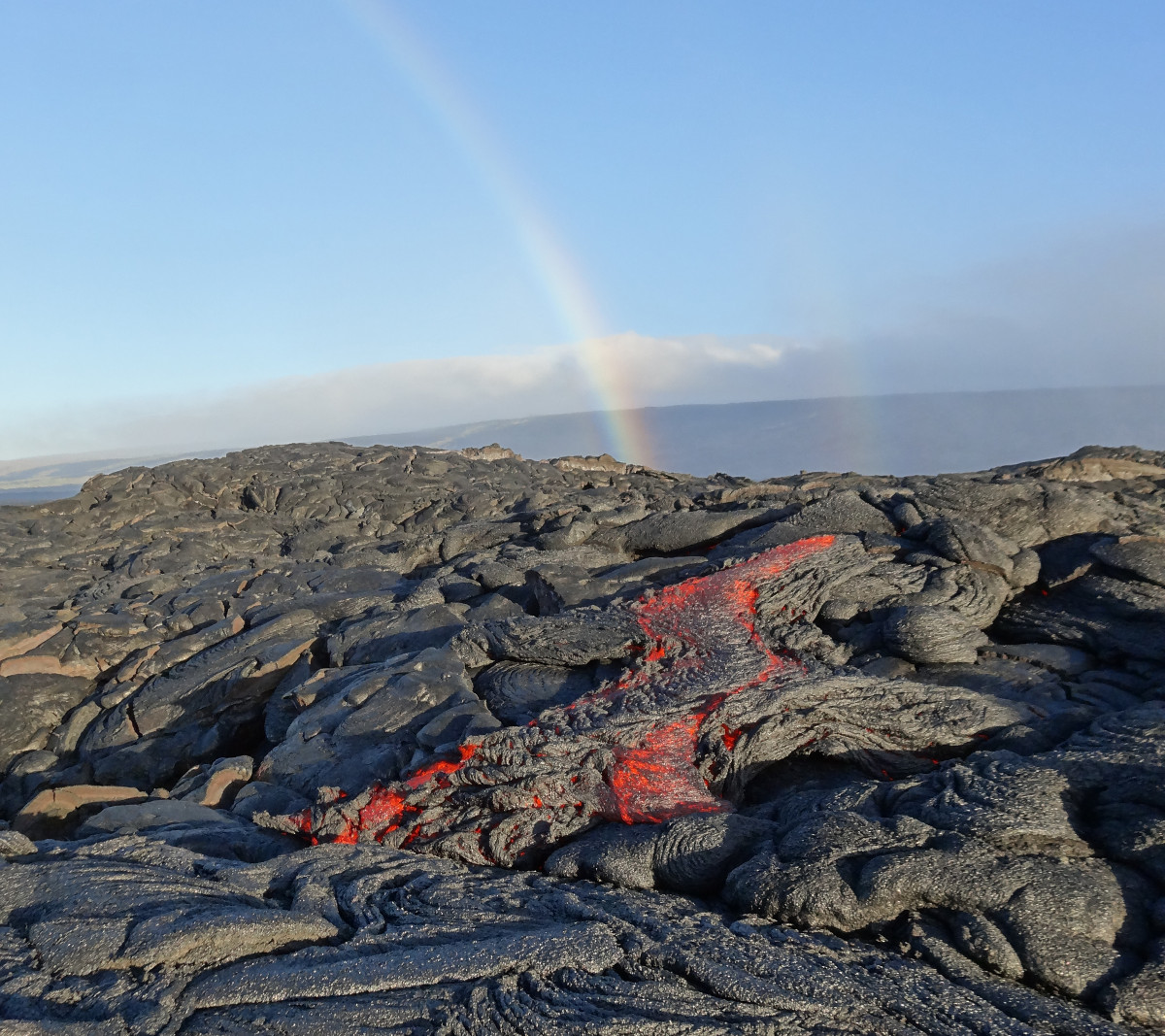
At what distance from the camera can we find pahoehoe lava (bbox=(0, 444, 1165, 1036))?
3379 mm

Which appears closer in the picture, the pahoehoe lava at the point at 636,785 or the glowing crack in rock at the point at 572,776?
the pahoehoe lava at the point at 636,785

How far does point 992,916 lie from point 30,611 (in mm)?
12626

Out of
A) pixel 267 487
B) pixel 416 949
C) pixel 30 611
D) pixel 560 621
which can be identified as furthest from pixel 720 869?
pixel 267 487

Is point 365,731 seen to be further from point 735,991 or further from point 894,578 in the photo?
point 894,578

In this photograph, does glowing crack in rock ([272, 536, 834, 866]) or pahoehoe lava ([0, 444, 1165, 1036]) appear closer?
pahoehoe lava ([0, 444, 1165, 1036])

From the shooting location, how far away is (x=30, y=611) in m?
11.7

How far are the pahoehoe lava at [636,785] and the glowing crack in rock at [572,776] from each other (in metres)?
0.02

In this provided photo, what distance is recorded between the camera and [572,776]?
17.6 feet

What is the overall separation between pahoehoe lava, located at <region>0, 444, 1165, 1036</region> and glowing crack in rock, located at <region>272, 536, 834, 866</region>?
2 cm

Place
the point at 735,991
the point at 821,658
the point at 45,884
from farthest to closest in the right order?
the point at 821,658 → the point at 45,884 → the point at 735,991

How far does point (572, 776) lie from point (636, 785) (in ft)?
1.38


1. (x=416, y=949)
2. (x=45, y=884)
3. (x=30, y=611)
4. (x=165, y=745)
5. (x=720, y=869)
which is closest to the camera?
(x=416, y=949)

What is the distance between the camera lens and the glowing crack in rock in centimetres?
521

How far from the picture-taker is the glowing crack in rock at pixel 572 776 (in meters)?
5.21
